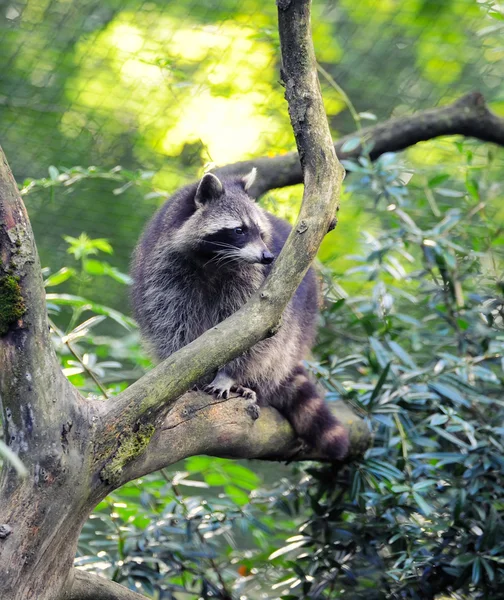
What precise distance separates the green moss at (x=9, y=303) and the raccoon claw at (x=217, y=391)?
90cm

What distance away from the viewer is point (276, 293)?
6.30ft

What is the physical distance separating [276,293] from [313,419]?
3.00 ft

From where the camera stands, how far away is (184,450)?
209 cm

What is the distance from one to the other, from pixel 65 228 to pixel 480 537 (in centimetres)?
324

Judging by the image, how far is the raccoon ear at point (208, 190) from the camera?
106 inches

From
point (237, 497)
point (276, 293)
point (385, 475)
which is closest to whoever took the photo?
point (276, 293)

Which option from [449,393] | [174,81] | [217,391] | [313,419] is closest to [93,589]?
[217,391]

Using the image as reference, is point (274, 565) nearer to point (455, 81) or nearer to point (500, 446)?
point (500, 446)

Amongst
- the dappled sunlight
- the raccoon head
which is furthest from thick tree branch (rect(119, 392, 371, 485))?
the dappled sunlight

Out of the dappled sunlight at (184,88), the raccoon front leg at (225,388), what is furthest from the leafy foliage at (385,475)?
the dappled sunlight at (184,88)

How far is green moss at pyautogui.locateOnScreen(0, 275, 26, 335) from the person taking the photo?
158 centimetres

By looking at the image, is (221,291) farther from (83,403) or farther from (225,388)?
(83,403)

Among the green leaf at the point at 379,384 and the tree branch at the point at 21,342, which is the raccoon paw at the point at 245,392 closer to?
the green leaf at the point at 379,384

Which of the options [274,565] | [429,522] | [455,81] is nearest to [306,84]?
[429,522]
